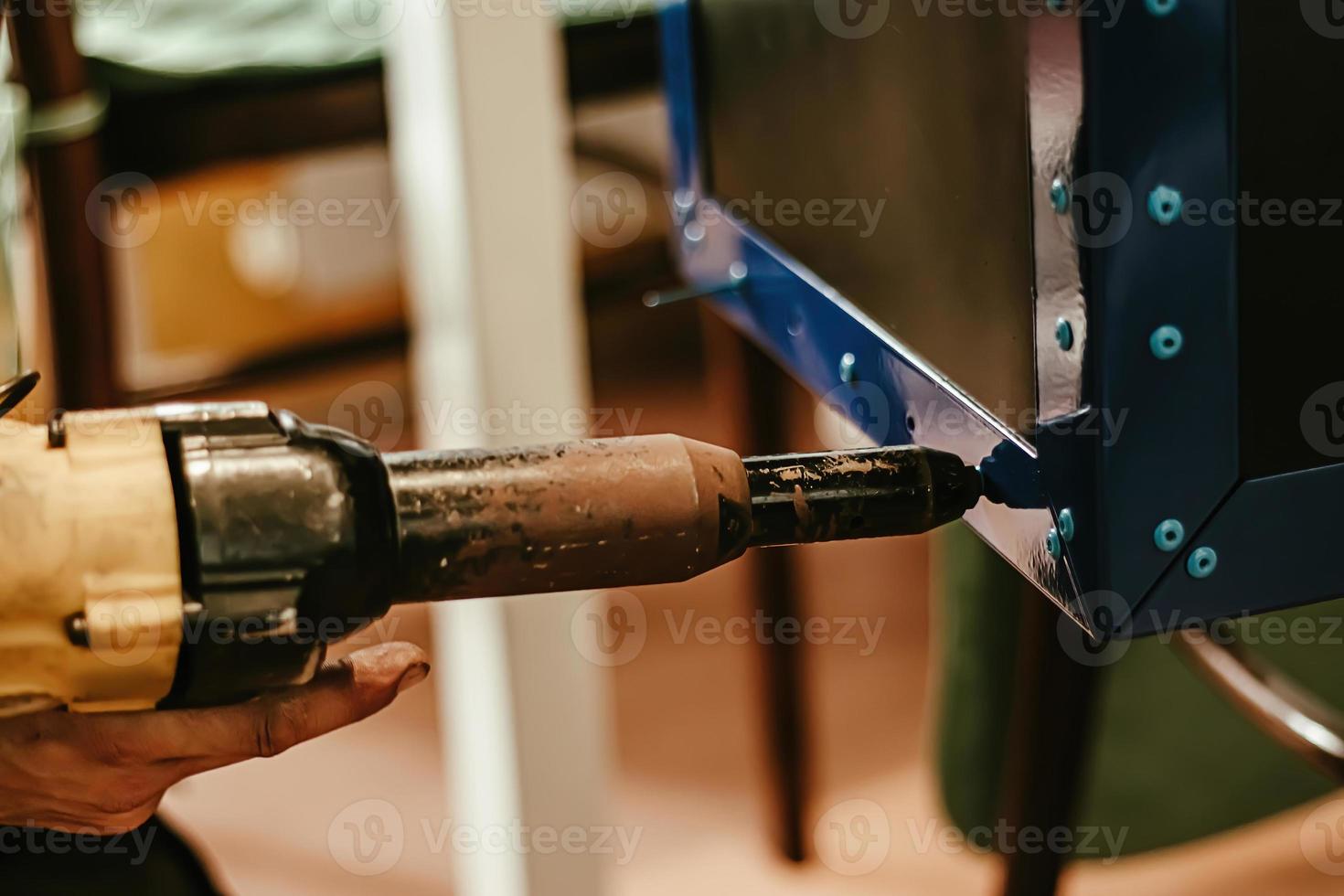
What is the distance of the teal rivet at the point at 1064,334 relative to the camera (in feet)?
1.34

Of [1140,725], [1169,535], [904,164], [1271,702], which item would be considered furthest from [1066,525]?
[1140,725]

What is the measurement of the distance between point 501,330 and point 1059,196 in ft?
1.46

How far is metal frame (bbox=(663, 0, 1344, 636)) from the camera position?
15.2 inches

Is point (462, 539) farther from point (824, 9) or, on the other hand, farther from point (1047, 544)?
point (824, 9)

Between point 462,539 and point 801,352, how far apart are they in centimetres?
32

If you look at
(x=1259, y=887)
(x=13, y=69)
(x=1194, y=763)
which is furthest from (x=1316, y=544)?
(x=13, y=69)

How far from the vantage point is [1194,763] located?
1.01 m

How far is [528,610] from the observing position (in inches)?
32.1

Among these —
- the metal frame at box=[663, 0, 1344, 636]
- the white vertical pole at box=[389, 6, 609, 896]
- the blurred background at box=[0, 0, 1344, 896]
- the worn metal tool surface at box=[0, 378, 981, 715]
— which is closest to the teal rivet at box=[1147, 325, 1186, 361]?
Result: the metal frame at box=[663, 0, 1344, 636]

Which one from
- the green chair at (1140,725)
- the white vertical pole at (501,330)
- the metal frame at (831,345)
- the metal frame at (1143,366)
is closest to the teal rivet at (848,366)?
the metal frame at (831,345)

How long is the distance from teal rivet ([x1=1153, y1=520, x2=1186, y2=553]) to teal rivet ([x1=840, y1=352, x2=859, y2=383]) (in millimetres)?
198

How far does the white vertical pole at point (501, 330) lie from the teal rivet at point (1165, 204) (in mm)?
443

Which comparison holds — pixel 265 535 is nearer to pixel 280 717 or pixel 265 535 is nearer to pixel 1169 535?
pixel 280 717

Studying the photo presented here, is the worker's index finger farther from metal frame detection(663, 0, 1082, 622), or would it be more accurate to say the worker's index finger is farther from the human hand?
metal frame detection(663, 0, 1082, 622)
